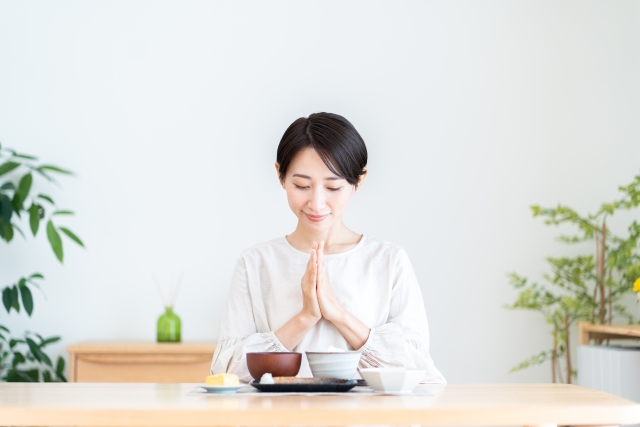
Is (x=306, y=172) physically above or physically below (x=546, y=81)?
below

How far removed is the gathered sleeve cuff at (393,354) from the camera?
1.75 meters

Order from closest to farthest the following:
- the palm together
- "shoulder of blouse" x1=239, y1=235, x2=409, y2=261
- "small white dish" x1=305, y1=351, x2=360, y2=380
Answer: "small white dish" x1=305, y1=351, x2=360, y2=380 → the palm together → "shoulder of blouse" x1=239, y1=235, x2=409, y2=261

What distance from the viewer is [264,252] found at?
6.66 feet

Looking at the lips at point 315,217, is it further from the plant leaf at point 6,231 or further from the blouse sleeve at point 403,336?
the plant leaf at point 6,231

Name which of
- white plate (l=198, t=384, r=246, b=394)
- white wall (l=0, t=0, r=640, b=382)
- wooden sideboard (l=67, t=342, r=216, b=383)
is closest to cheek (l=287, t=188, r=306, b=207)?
white plate (l=198, t=384, r=246, b=394)

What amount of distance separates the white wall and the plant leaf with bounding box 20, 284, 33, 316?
301 mm

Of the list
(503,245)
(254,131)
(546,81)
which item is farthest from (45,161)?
(546,81)

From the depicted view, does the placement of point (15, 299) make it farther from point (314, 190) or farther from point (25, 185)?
point (314, 190)

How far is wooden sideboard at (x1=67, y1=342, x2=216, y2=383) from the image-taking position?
10.8 ft

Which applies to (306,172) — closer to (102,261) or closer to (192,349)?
(192,349)

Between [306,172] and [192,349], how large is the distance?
1.68 meters

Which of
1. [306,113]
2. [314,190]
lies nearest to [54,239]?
[306,113]

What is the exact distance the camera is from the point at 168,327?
11.6 ft

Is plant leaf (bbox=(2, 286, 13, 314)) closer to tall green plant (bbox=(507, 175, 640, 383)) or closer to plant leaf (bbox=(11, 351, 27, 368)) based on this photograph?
plant leaf (bbox=(11, 351, 27, 368))
